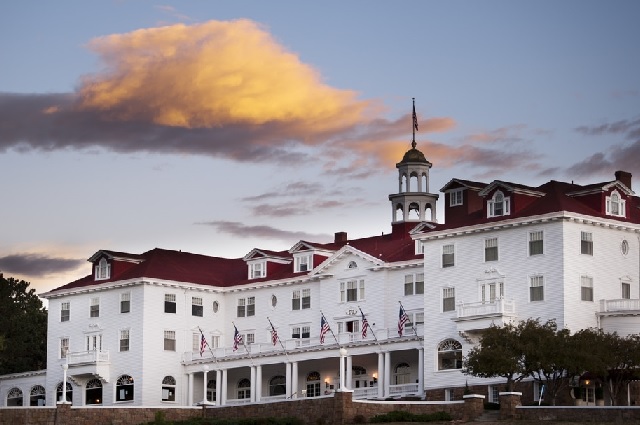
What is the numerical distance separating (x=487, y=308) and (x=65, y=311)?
38.3m

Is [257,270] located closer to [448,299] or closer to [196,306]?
[196,306]

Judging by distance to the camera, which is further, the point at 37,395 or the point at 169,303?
the point at 37,395

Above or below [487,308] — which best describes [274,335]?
below

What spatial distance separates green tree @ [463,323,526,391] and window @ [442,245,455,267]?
374 inches

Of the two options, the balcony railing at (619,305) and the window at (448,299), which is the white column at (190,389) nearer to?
the window at (448,299)

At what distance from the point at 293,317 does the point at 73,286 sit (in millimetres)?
17890

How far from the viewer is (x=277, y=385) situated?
110000mm

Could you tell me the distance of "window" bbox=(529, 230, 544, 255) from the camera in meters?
91.0

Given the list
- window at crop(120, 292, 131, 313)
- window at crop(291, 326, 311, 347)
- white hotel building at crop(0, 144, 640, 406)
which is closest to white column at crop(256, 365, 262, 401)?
white hotel building at crop(0, 144, 640, 406)

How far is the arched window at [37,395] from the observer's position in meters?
116

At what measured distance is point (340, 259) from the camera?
→ 106 meters

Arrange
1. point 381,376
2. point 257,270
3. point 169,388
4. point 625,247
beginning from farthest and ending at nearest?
point 257,270, point 169,388, point 381,376, point 625,247

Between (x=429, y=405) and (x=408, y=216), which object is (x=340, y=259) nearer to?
(x=408, y=216)

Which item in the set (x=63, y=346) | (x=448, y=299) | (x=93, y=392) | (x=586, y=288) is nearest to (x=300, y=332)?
(x=93, y=392)
